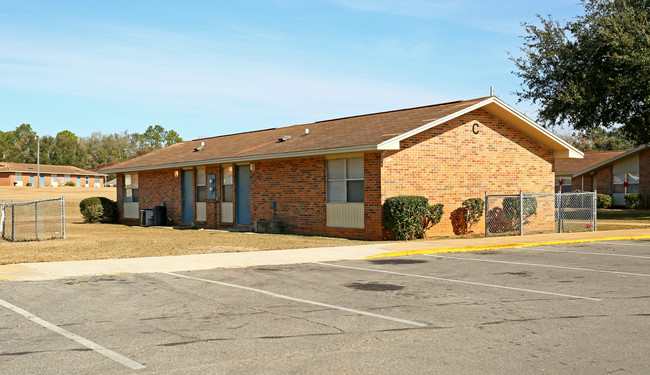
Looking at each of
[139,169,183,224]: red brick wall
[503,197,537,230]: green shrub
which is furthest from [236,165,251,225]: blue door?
Result: [503,197,537,230]: green shrub

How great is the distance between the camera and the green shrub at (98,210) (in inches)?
1277

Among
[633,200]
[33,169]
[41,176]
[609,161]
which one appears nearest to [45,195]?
[33,169]

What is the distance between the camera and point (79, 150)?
351 ft

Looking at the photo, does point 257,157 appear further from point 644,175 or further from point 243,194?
point 644,175

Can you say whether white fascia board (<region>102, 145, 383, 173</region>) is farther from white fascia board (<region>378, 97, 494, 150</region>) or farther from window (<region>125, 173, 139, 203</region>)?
window (<region>125, 173, 139, 203</region>)

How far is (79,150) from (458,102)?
315 ft

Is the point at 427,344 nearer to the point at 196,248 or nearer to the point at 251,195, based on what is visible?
the point at 196,248

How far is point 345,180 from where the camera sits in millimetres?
20594

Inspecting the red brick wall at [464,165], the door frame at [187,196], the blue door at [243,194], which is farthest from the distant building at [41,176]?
the red brick wall at [464,165]

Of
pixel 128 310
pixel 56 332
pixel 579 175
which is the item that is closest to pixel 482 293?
pixel 128 310

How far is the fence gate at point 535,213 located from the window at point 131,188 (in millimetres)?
18682

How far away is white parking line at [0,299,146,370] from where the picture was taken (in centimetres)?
589

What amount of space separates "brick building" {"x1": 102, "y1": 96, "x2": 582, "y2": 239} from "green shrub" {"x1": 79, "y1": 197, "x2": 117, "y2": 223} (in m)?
7.68

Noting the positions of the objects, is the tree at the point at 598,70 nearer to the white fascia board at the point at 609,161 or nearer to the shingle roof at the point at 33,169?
the white fascia board at the point at 609,161
